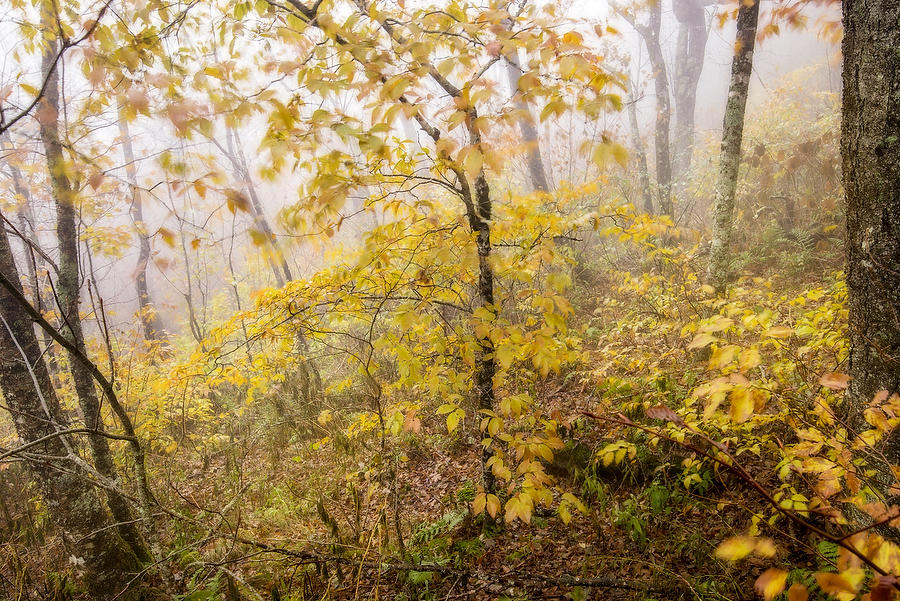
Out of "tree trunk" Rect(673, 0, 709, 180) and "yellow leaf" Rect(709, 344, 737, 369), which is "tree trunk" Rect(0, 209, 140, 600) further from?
"tree trunk" Rect(673, 0, 709, 180)

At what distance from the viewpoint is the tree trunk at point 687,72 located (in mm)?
12016

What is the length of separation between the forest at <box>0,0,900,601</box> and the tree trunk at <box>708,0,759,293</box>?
3cm

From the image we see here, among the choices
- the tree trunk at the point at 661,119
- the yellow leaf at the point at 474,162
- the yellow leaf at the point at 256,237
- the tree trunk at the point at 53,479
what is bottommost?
the tree trunk at the point at 53,479

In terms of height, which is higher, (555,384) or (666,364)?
(666,364)

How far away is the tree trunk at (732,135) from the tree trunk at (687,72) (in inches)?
312

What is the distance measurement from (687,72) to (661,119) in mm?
4099

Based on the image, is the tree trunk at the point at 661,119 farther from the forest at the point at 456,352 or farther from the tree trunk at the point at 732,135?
the tree trunk at the point at 732,135

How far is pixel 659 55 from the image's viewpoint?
37.4ft

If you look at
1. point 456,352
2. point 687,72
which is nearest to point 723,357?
point 456,352

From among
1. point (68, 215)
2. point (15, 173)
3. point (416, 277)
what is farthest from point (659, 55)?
point (15, 173)

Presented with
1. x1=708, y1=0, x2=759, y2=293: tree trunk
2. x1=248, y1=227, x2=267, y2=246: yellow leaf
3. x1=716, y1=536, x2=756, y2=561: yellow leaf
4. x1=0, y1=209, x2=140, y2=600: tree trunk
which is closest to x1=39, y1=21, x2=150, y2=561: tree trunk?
x1=0, y1=209, x2=140, y2=600: tree trunk

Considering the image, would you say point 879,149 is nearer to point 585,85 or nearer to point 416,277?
point 585,85

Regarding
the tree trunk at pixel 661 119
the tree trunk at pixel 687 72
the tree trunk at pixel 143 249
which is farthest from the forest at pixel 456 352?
the tree trunk at pixel 687 72

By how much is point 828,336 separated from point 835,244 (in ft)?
15.7
